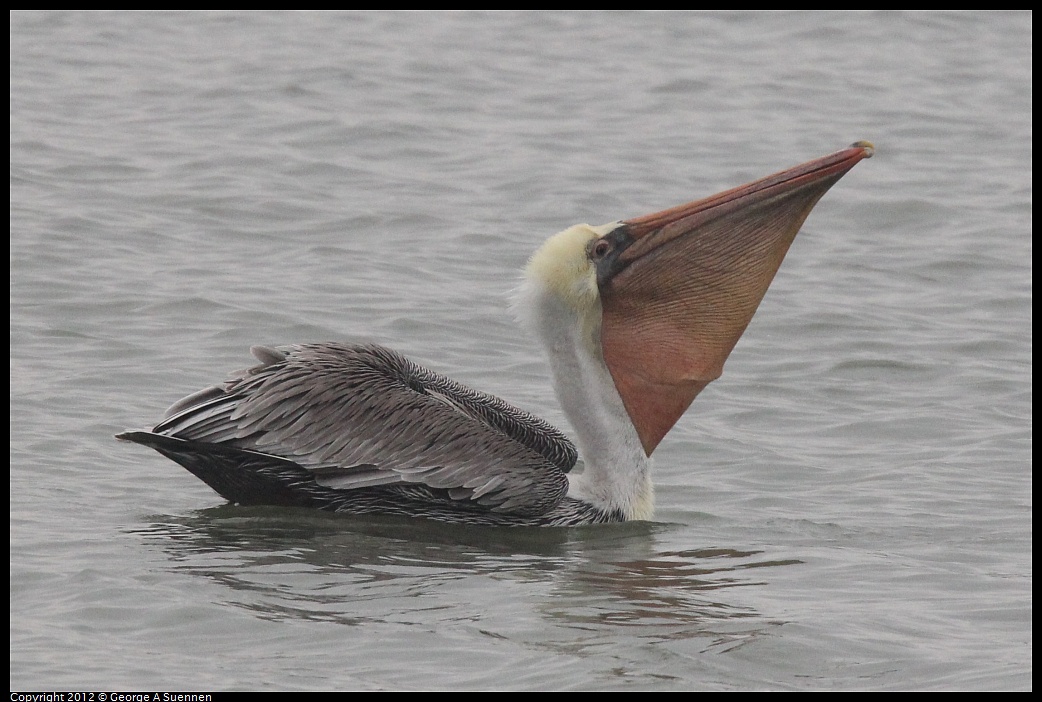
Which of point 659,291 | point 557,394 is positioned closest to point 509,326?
point 557,394

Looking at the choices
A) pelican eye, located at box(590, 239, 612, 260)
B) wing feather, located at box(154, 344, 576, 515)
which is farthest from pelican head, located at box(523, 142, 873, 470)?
wing feather, located at box(154, 344, 576, 515)

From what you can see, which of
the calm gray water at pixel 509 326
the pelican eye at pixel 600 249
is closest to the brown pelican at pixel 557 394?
the pelican eye at pixel 600 249

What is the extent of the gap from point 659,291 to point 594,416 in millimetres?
519

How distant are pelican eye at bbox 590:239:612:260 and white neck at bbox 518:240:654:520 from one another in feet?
0.62

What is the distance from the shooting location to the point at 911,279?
10.2 m

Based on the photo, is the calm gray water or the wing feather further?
the wing feather

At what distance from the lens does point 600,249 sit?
625 cm

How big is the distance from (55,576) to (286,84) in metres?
8.98

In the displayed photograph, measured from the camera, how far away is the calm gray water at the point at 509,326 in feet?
16.3

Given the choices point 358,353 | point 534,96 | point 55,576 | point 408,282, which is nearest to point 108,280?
point 408,282

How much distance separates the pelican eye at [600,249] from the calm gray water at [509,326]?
0.99m

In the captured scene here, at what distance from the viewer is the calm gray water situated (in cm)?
495

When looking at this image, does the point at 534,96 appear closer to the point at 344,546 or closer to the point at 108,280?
the point at 108,280

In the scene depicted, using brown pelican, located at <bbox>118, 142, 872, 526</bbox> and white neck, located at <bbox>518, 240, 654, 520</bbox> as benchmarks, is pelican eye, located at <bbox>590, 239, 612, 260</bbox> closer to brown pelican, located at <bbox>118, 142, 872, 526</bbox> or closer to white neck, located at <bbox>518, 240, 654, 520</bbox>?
brown pelican, located at <bbox>118, 142, 872, 526</bbox>
